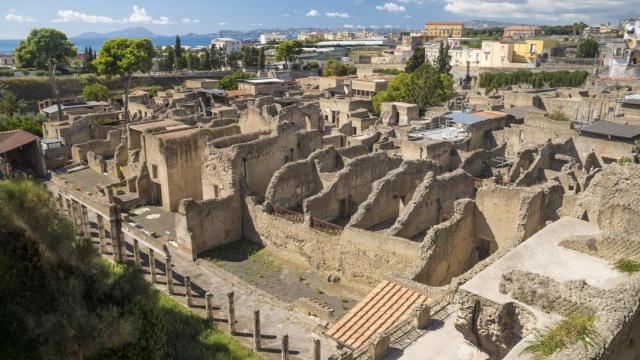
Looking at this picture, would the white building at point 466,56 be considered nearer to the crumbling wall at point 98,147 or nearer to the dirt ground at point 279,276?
the crumbling wall at point 98,147

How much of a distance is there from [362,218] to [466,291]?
10360 millimetres

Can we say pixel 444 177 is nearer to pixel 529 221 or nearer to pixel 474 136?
pixel 529 221

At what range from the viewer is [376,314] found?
16.8 metres

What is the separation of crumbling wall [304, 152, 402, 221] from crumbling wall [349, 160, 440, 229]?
1900 mm

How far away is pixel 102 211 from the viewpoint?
2631 cm

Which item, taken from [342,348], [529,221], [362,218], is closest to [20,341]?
[342,348]

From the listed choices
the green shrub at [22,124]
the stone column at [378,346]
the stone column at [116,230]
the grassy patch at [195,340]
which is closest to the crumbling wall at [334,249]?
the grassy patch at [195,340]

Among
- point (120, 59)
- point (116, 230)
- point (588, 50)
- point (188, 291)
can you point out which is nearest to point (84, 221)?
point (116, 230)

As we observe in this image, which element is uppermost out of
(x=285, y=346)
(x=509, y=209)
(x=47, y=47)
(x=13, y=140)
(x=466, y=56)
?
(x=47, y=47)

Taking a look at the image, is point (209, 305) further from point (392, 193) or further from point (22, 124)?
point (22, 124)

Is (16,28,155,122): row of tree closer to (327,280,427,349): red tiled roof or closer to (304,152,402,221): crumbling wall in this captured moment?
(304,152,402,221): crumbling wall

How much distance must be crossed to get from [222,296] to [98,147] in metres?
27.6

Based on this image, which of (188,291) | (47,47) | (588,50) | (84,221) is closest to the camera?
(188,291)

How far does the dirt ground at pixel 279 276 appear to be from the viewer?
20.4m
